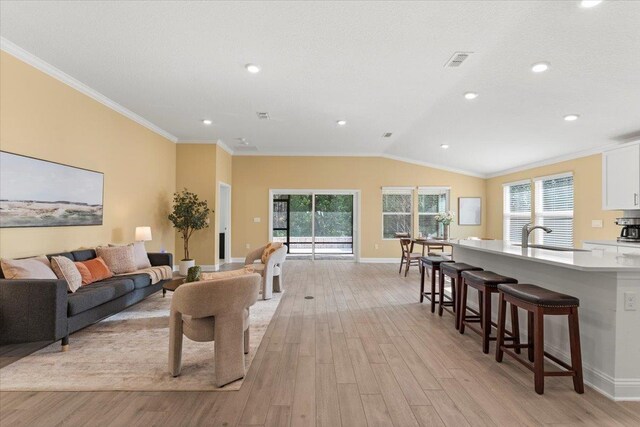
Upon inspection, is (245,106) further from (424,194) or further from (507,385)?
(424,194)

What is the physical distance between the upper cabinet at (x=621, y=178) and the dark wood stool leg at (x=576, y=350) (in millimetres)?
3576

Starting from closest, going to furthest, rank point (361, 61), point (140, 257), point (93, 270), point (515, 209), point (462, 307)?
point (462, 307) → point (361, 61) → point (93, 270) → point (140, 257) → point (515, 209)

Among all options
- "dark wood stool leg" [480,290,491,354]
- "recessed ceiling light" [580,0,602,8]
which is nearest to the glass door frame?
"dark wood stool leg" [480,290,491,354]

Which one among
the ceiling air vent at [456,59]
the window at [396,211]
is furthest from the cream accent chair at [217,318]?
the window at [396,211]

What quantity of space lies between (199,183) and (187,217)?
108 cm

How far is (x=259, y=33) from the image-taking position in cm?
296

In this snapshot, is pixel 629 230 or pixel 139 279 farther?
pixel 629 230

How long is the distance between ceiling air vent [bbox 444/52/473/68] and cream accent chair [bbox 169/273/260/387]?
307 centimetres

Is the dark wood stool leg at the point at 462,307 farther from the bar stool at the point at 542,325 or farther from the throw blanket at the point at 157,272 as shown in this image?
the throw blanket at the point at 157,272

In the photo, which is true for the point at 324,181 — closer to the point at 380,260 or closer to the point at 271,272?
the point at 380,260

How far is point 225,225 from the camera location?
8312mm

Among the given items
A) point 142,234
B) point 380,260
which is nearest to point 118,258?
point 142,234

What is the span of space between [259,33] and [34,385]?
344 cm

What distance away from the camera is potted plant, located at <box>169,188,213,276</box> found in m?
6.34
